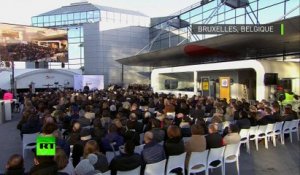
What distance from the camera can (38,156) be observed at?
169 inches

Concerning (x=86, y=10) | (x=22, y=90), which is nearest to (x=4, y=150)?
(x=22, y=90)

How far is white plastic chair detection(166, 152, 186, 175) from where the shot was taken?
5.78 meters

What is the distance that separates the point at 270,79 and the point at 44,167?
14.9 m

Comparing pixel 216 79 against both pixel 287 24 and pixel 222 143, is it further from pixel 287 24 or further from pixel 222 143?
pixel 222 143

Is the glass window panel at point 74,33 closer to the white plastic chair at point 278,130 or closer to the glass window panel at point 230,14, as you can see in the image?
the glass window panel at point 230,14

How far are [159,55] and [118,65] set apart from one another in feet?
55.9

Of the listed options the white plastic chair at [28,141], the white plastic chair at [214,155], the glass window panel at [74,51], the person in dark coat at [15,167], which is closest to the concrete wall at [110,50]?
the glass window panel at [74,51]

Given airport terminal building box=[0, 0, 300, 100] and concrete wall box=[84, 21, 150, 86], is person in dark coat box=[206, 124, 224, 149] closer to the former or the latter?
airport terminal building box=[0, 0, 300, 100]

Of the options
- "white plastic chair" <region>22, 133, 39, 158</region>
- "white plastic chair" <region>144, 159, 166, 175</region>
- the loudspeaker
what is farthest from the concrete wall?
"white plastic chair" <region>144, 159, 166, 175</region>

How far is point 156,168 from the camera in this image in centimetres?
550

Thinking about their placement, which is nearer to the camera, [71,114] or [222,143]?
[222,143]

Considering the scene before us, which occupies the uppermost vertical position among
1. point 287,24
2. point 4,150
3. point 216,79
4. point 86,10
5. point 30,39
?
point 86,10

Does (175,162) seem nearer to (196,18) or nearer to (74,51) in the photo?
(196,18)

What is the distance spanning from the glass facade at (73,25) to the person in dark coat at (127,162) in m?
38.3
